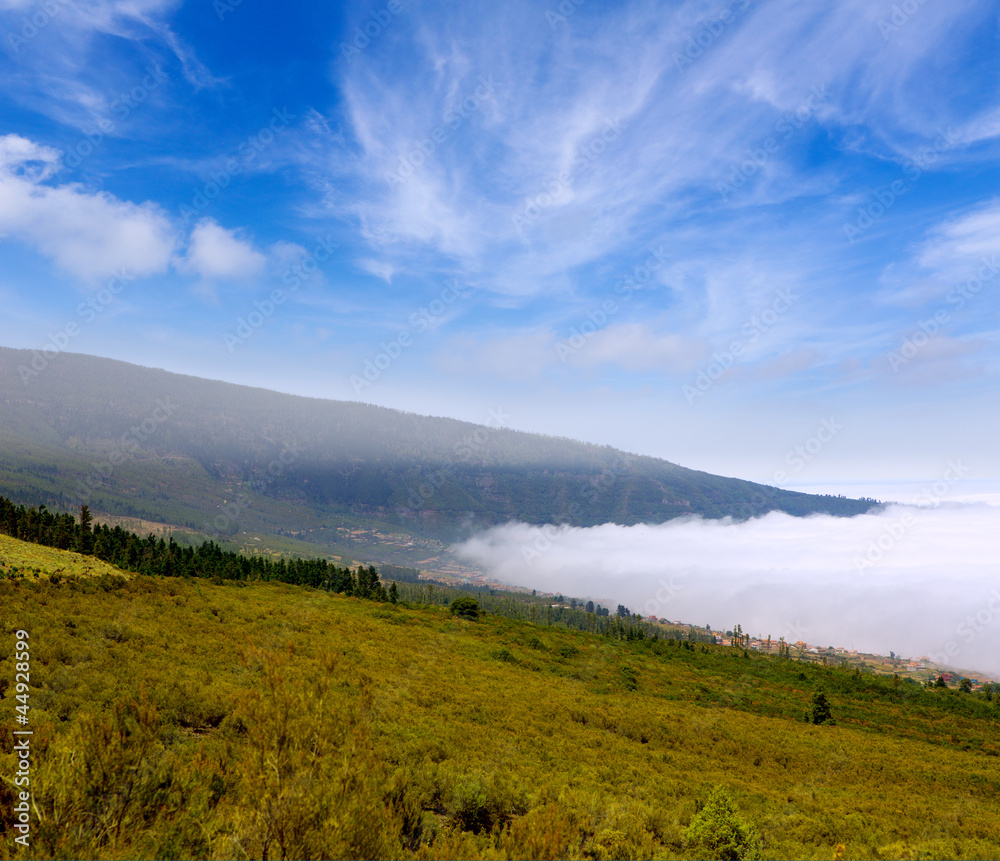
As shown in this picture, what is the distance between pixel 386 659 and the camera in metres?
31.8

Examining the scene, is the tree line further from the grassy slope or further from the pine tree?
the grassy slope

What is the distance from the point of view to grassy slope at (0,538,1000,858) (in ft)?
26.7

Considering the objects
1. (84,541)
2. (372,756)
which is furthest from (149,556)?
(372,756)

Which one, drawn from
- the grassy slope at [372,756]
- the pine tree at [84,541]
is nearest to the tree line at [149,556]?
the pine tree at [84,541]

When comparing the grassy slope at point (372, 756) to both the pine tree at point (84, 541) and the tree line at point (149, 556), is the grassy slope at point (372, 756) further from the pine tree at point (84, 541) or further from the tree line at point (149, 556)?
the pine tree at point (84, 541)

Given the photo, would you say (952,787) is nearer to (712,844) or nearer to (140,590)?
(712,844)

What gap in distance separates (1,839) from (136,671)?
1262 centimetres

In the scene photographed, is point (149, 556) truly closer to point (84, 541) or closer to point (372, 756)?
point (84, 541)

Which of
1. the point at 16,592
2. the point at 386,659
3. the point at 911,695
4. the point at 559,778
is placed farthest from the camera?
the point at 911,695

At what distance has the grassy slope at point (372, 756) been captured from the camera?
8133mm

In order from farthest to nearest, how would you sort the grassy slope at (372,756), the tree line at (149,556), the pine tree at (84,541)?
1. the tree line at (149,556)
2. the pine tree at (84,541)
3. the grassy slope at (372,756)

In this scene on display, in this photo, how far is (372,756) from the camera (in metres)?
9.87

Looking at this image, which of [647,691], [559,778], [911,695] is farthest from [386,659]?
[911,695]

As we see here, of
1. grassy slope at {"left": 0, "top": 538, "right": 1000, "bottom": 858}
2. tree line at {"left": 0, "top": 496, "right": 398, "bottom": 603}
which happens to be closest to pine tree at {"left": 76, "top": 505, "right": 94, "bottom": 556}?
tree line at {"left": 0, "top": 496, "right": 398, "bottom": 603}
